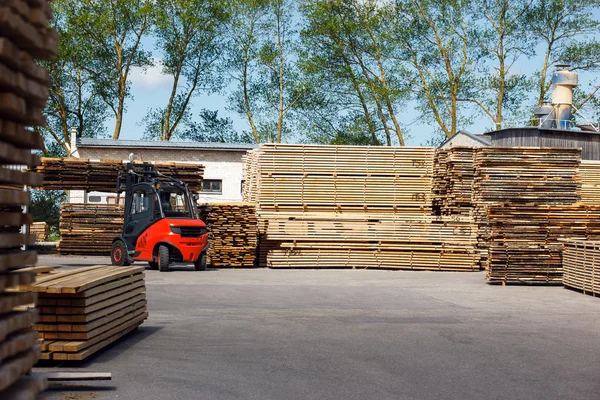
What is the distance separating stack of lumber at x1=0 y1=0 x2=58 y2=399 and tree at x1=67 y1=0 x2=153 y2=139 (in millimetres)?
39334

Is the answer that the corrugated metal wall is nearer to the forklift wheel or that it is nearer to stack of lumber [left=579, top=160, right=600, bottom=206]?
stack of lumber [left=579, top=160, right=600, bottom=206]

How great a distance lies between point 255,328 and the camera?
1132 centimetres

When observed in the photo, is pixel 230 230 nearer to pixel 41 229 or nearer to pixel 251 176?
pixel 251 176

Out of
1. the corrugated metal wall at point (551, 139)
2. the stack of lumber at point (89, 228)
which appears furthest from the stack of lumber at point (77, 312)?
the corrugated metal wall at point (551, 139)

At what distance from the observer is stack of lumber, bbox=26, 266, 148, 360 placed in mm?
8383

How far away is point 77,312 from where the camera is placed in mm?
8594

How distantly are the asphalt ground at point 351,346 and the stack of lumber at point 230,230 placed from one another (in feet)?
20.9

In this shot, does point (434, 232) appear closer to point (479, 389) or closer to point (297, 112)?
point (479, 389)

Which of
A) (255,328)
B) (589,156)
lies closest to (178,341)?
(255,328)

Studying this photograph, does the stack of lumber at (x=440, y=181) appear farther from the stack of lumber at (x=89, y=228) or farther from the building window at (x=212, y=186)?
the building window at (x=212, y=186)

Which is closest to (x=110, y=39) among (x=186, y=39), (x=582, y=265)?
(x=186, y=39)

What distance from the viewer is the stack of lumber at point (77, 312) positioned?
8383 millimetres

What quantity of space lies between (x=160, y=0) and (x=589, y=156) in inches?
870

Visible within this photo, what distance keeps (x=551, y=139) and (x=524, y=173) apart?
13.2 meters
